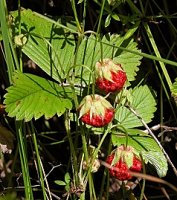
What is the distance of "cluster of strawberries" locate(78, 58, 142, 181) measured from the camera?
1.11 metres

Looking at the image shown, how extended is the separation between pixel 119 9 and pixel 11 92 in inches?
16.7

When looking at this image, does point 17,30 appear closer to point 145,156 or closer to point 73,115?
point 73,115

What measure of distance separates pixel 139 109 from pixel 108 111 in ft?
1.06

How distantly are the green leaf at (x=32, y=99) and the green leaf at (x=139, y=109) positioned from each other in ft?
0.64

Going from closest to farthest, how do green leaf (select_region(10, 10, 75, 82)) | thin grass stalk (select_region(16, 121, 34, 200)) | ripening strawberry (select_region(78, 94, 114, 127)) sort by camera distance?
ripening strawberry (select_region(78, 94, 114, 127)), thin grass stalk (select_region(16, 121, 34, 200)), green leaf (select_region(10, 10, 75, 82))

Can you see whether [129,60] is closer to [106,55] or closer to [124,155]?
[106,55]

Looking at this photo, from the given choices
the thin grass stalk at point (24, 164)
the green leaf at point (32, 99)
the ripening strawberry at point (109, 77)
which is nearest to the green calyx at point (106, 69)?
the ripening strawberry at point (109, 77)

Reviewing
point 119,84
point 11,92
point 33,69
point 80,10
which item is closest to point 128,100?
point 119,84

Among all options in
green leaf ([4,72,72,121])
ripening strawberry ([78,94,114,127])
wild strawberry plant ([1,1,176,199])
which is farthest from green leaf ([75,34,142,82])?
ripening strawberry ([78,94,114,127])

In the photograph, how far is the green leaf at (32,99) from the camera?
120cm

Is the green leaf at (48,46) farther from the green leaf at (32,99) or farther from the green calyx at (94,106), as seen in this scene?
the green calyx at (94,106)

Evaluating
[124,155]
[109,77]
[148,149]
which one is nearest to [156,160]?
[148,149]

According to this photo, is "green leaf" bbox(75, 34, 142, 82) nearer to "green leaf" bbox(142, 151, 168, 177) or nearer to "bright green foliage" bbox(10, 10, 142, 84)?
"bright green foliage" bbox(10, 10, 142, 84)

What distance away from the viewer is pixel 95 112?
43.5 inches
